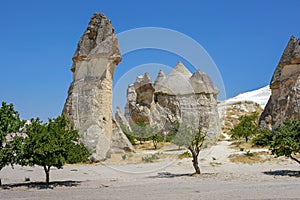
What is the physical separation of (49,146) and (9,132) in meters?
1.43

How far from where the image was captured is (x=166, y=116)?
41.0m

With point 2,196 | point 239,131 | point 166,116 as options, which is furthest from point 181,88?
point 2,196

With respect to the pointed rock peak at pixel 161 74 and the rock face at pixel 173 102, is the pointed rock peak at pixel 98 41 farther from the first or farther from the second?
the pointed rock peak at pixel 161 74

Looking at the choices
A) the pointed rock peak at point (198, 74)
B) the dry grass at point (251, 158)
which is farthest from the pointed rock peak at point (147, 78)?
the dry grass at point (251, 158)

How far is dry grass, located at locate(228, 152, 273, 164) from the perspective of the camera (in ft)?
57.0

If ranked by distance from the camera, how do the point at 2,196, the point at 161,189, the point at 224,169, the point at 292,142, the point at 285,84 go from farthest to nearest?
1. the point at 285,84
2. the point at 224,169
3. the point at 292,142
4. the point at 161,189
5. the point at 2,196

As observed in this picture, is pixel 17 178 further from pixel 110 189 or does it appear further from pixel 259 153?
pixel 259 153

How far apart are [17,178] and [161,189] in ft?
21.2

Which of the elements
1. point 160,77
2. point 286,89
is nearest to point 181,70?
point 160,77

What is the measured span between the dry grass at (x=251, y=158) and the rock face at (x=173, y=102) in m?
18.3

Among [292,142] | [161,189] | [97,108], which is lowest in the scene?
[161,189]

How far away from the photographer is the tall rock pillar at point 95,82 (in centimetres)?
2080

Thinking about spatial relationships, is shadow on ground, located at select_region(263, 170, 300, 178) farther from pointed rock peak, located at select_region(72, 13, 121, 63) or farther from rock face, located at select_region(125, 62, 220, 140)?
rock face, located at select_region(125, 62, 220, 140)

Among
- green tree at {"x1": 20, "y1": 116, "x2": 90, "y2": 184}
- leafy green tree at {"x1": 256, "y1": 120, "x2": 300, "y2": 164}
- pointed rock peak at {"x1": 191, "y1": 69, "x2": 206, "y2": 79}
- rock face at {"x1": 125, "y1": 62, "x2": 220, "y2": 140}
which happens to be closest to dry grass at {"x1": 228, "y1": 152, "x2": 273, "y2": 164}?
leafy green tree at {"x1": 256, "y1": 120, "x2": 300, "y2": 164}
